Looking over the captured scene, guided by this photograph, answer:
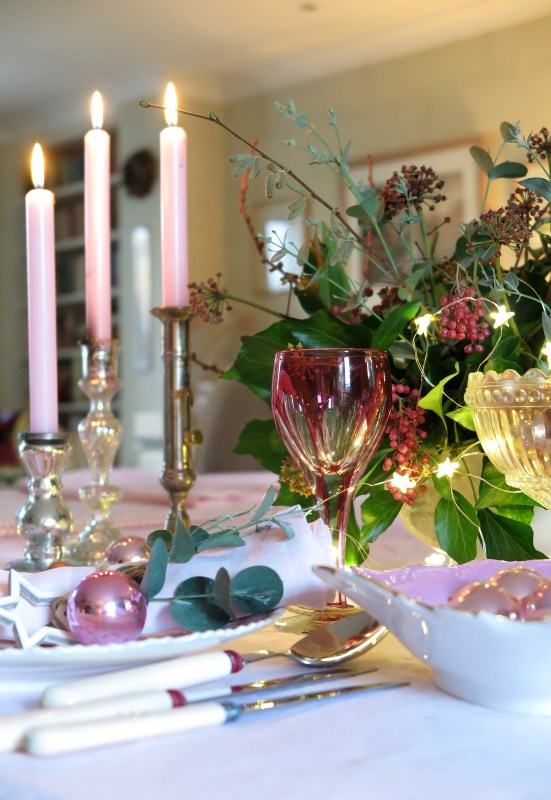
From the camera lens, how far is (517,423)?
1.88 ft

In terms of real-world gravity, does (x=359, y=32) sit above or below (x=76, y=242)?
above

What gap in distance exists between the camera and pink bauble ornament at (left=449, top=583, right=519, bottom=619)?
444mm

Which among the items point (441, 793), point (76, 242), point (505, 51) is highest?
point (505, 51)

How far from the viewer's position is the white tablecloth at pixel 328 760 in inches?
13.1

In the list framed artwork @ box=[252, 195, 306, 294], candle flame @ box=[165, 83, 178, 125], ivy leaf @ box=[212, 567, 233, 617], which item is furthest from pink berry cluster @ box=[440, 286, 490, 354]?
framed artwork @ box=[252, 195, 306, 294]

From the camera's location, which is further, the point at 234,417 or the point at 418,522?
the point at 234,417

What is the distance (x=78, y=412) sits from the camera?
21.3 feet

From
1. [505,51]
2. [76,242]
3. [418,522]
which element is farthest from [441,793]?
[76,242]

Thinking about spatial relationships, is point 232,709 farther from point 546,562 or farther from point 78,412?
point 78,412

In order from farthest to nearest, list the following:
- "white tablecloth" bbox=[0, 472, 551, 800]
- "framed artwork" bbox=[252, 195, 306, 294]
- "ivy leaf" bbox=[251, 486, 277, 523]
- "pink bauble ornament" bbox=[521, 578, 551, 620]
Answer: "framed artwork" bbox=[252, 195, 306, 294]
"ivy leaf" bbox=[251, 486, 277, 523]
"pink bauble ornament" bbox=[521, 578, 551, 620]
"white tablecloth" bbox=[0, 472, 551, 800]

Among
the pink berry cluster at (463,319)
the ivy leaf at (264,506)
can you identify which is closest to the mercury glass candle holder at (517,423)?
the pink berry cluster at (463,319)

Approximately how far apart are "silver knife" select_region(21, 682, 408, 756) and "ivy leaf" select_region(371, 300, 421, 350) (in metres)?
0.32

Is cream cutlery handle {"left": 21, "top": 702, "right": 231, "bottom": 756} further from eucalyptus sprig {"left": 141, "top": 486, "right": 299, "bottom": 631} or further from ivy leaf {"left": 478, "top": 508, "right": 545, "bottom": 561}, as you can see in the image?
ivy leaf {"left": 478, "top": 508, "right": 545, "bottom": 561}

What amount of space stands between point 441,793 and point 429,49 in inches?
179
